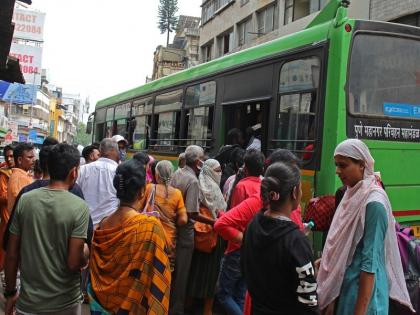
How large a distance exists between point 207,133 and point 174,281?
3514 millimetres

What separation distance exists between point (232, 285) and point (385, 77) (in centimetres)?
298

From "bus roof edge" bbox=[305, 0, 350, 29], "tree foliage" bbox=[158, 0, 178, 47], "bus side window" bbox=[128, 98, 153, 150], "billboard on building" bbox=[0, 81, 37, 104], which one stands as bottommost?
"bus side window" bbox=[128, 98, 153, 150]

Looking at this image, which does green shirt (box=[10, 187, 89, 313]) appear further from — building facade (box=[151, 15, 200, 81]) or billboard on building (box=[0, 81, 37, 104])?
building facade (box=[151, 15, 200, 81])

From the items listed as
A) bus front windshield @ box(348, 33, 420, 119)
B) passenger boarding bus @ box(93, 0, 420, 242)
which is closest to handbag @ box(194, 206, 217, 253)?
passenger boarding bus @ box(93, 0, 420, 242)

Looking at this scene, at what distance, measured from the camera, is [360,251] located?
272 cm

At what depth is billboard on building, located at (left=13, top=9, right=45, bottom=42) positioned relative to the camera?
3113 cm

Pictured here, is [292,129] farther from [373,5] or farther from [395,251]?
[373,5]

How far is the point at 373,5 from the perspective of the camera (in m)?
14.8

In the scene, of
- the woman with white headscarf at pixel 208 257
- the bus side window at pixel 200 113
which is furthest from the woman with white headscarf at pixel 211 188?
the bus side window at pixel 200 113

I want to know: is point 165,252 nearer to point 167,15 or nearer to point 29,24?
point 29,24

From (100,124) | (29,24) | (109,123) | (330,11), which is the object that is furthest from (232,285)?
(29,24)

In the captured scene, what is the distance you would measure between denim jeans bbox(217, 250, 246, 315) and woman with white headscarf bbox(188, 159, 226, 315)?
704 millimetres

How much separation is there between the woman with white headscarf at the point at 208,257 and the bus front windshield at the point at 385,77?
1735 millimetres

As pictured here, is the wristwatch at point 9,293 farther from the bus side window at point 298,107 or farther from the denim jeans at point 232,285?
the bus side window at point 298,107
